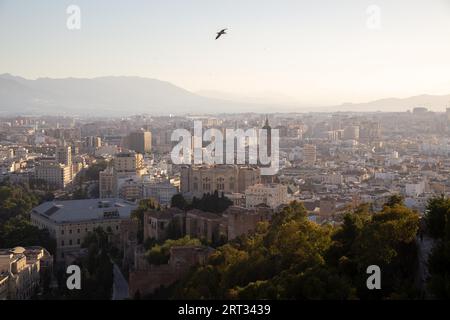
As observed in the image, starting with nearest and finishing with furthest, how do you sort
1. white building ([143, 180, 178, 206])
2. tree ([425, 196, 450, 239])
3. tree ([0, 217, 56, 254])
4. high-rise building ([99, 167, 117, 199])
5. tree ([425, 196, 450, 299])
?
tree ([425, 196, 450, 299]), tree ([425, 196, 450, 239]), tree ([0, 217, 56, 254]), white building ([143, 180, 178, 206]), high-rise building ([99, 167, 117, 199])

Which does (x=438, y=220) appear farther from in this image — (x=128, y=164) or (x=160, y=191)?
(x=128, y=164)

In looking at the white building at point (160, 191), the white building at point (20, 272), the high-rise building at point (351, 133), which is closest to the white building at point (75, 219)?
the white building at point (20, 272)

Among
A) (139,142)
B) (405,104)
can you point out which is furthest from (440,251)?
(405,104)

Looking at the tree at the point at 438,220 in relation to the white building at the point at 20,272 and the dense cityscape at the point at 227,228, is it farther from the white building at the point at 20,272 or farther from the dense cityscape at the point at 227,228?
the white building at the point at 20,272

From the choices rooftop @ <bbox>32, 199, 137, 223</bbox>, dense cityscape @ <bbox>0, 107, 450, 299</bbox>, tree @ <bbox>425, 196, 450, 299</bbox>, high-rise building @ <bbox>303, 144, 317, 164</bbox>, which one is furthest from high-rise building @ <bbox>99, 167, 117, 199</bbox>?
tree @ <bbox>425, 196, 450, 299</bbox>

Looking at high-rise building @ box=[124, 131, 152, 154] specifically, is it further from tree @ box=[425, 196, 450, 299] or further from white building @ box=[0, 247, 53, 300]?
tree @ box=[425, 196, 450, 299]

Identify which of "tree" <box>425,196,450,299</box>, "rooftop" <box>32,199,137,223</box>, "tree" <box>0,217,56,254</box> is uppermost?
"tree" <box>425,196,450,299</box>
